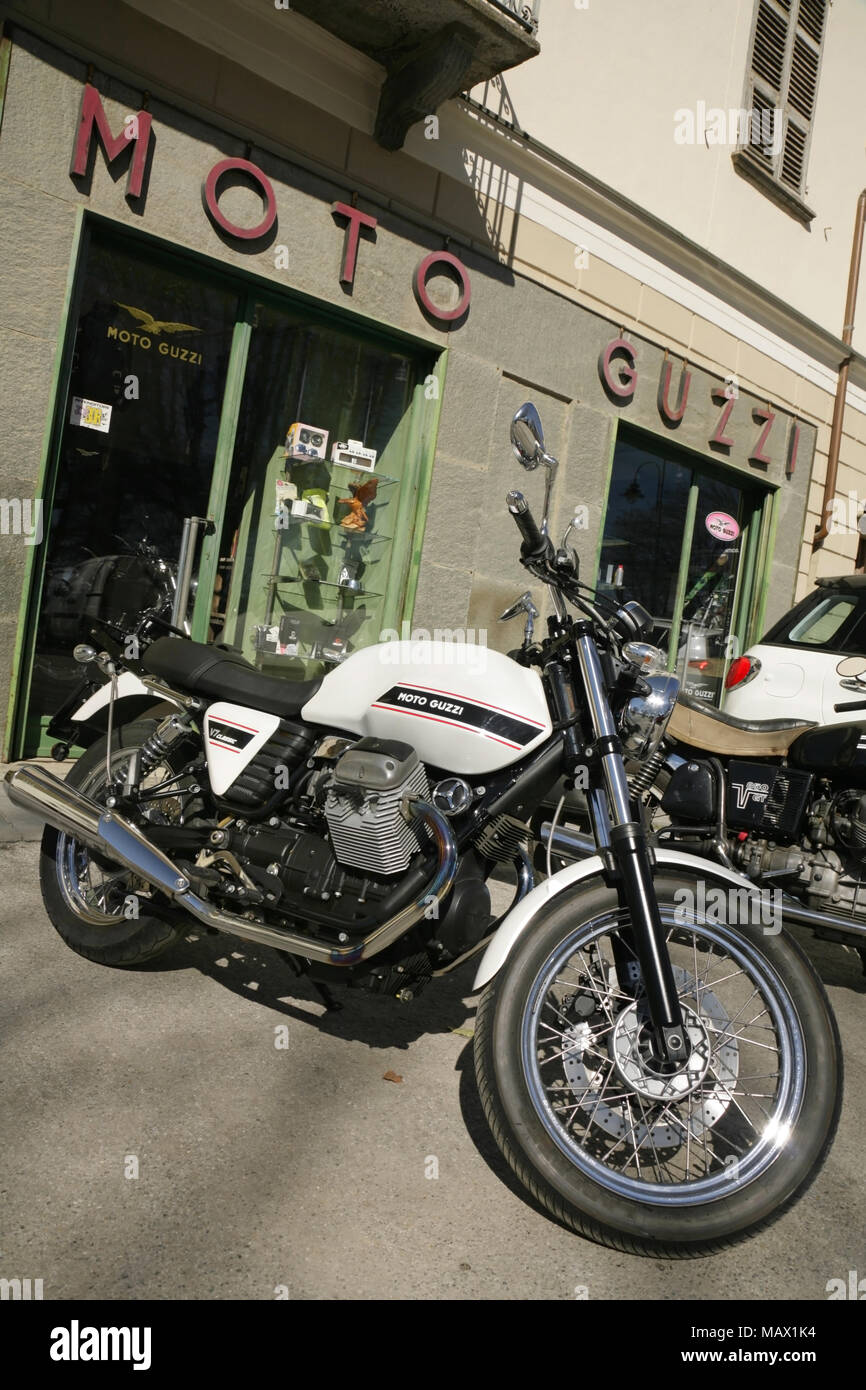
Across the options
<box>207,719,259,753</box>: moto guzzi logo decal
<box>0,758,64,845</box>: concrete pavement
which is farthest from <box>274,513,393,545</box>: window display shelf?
<box>207,719,259,753</box>: moto guzzi logo decal

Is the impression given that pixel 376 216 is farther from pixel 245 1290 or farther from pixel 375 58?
pixel 245 1290

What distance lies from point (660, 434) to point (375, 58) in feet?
12.0

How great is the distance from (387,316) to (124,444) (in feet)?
6.71

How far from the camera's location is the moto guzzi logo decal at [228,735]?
9.51 feet

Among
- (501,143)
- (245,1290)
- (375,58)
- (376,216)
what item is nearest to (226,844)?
(245,1290)

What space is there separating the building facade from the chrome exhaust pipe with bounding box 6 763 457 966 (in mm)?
1983

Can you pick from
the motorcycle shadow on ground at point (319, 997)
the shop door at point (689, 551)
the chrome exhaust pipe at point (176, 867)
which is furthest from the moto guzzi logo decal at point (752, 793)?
the shop door at point (689, 551)

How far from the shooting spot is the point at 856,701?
193 inches

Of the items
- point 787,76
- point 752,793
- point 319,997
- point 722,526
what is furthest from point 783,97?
point 319,997

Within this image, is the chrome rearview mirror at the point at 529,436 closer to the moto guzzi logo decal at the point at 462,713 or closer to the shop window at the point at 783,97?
the moto guzzi logo decal at the point at 462,713

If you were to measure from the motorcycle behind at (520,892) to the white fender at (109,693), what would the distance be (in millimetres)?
108

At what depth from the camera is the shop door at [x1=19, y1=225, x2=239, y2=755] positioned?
5703 millimetres

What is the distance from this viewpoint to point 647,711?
7.93ft

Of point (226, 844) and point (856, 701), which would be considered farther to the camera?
point (856, 701)
